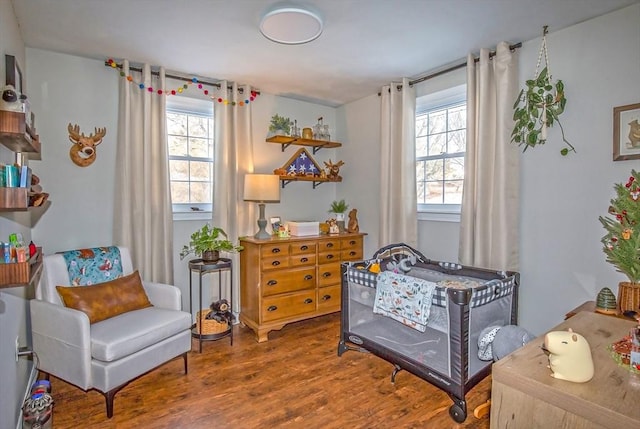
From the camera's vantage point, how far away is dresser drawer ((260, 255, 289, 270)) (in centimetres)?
307

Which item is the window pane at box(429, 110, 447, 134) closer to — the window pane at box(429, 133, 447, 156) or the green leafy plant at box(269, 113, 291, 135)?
the window pane at box(429, 133, 447, 156)

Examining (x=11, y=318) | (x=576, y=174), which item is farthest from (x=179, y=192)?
(x=576, y=174)

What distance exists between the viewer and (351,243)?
363 centimetres

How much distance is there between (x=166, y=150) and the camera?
3.05 metres

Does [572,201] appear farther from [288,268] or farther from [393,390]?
[288,268]

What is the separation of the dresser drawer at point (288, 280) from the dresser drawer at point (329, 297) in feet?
0.44

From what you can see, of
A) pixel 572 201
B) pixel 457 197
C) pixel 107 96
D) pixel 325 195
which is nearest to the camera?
pixel 572 201

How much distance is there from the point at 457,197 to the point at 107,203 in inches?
119

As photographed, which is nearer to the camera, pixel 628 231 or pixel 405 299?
pixel 628 231

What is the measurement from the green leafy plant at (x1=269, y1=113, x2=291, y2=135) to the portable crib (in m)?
1.66

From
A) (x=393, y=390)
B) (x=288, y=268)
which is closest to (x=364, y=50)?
(x=288, y=268)

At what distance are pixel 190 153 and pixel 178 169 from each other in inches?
7.8

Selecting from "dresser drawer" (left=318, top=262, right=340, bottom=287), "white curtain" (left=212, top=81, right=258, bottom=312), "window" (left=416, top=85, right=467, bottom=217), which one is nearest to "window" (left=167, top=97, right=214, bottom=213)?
A: "white curtain" (left=212, top=81, right=258, bottom=312)

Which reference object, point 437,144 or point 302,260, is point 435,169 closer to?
point 437,144
